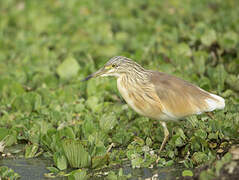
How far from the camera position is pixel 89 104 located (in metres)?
7.13

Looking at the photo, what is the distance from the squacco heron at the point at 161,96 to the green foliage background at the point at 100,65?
0.62 feet

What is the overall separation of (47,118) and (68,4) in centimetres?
541

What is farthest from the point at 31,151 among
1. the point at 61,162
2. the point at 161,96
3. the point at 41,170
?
the point at 161,96

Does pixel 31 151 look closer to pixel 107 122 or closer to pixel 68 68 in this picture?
pixel 107 122

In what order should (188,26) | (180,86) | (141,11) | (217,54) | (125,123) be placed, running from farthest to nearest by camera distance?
(141,11) → (188,26) → (217,54) → (125,123) → (180,86)

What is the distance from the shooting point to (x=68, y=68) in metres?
8.27

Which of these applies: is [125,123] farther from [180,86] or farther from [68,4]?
[68,4]

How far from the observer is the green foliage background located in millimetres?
5613

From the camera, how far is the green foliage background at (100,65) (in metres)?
5.61

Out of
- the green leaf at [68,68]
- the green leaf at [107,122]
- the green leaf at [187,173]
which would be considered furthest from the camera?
the green leaf at [68,68]

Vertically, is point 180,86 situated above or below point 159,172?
above

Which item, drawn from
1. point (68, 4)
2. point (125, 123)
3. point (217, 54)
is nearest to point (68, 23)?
point (68, 4)

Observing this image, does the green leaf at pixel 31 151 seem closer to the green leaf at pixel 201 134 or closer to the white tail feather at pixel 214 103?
the green leaf at pixel 201 134

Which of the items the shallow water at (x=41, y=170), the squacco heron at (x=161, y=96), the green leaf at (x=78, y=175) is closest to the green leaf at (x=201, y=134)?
the squacco heron at (x=161, y=96)
